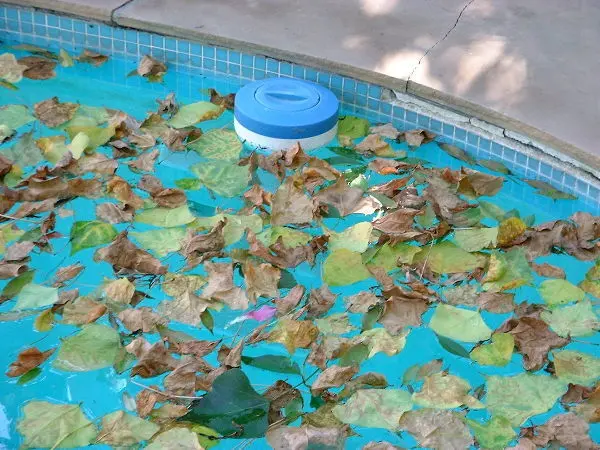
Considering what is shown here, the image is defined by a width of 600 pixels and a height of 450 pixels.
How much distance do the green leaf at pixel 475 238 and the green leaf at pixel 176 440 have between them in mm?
967

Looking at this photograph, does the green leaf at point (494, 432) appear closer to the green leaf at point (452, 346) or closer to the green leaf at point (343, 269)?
the green leaf at point (452, 346)

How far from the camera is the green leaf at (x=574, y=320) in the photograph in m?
2.25

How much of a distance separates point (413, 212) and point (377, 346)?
516 mm

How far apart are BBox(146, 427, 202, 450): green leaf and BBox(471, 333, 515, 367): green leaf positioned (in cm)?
70

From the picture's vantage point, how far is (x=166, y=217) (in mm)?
2555

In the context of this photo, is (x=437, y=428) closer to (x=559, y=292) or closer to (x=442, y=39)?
(x=559, y=292)

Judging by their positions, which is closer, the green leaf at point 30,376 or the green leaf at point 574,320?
the green leaf at point 30,376

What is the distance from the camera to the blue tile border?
2852 mm

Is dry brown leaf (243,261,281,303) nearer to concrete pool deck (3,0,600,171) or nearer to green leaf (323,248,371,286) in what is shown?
green leaf (323,248,371,286)

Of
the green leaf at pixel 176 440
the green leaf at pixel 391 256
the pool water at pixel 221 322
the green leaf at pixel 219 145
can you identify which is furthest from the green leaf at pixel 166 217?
the green leaf at pixel 176 440

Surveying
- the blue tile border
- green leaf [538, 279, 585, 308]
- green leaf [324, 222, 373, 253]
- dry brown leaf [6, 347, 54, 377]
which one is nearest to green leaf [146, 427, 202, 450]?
dry brown leaf [6, 347, 54, 377]

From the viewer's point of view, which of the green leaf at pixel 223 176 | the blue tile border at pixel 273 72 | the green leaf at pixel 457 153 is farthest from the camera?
the green leaf at pixel 457 153

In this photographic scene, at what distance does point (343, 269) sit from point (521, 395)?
21.8 inches

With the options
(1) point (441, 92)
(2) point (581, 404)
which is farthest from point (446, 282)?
(1) point (441, 92)
